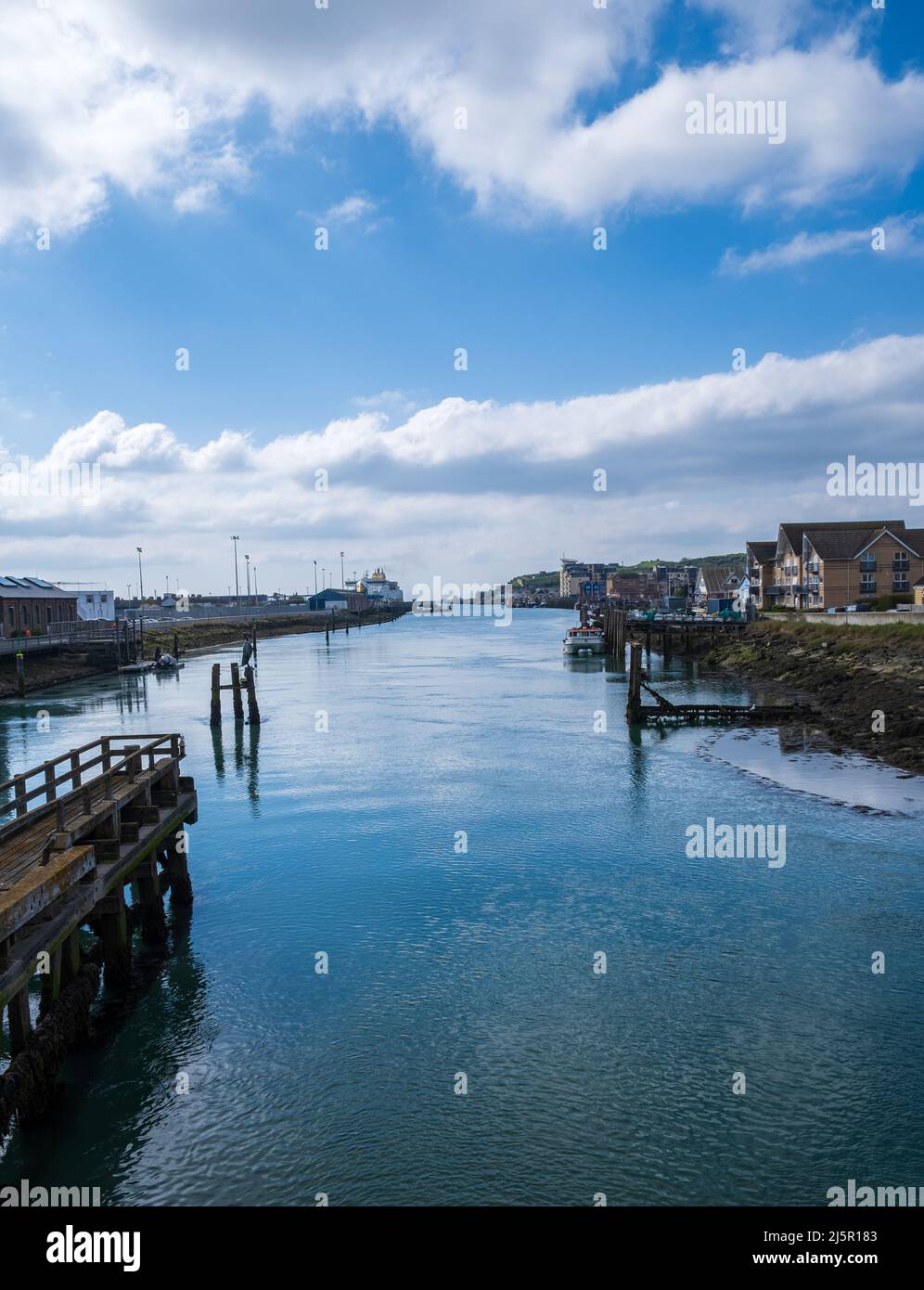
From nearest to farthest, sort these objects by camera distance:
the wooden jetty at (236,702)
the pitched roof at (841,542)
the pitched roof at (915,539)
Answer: the wooden jetty at (236,702)
the pitched roof at (915,539)
the pitched roof at (841,542)

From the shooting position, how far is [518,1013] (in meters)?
15.6

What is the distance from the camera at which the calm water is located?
11.7m

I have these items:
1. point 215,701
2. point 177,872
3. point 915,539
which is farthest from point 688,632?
point 177,872

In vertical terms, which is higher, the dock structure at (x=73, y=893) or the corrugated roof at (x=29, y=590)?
the corrugated roof at (x=29, y=590)

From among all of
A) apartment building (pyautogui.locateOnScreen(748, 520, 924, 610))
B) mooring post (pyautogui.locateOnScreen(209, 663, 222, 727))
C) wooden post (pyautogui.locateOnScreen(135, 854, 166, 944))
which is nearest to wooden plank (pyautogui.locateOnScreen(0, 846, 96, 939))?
wooden post (pyautogui.locateOnScreen(135, 854, 166, 944))

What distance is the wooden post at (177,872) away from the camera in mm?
21219

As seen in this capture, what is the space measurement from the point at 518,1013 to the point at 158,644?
335 ft

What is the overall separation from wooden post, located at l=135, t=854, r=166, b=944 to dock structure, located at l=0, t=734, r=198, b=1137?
2cm

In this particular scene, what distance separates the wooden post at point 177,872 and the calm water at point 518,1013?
64 centimetres

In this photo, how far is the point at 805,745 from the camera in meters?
40.1

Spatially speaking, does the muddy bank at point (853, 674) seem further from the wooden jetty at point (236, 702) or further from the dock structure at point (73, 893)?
the wooden jetty at point (236, 702)

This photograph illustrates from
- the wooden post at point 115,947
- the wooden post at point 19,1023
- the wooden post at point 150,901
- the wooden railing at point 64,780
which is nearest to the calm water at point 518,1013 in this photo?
the wooden post at point 115,947

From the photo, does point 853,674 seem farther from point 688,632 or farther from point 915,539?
point 915,539

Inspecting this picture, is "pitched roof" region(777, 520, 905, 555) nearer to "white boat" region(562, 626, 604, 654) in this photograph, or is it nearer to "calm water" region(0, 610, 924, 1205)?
"white boat" region(562, 626, 604, 654)
